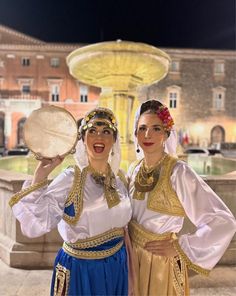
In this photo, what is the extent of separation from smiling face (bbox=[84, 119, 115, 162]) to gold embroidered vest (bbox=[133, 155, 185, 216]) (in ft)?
1.24

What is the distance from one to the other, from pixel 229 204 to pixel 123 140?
359 cm

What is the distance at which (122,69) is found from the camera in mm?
5922

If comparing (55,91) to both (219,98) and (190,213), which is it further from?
(190,213)

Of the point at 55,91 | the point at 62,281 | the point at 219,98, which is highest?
the point at 55,91

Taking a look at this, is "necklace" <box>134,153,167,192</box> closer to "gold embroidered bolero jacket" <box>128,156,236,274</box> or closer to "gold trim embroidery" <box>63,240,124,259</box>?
"gold embroidered bolero jacket" <box>128,156,236,274</box>

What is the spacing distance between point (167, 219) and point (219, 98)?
3266 centimetres

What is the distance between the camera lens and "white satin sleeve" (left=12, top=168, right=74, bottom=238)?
172 centimetres

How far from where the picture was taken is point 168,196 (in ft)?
6.08

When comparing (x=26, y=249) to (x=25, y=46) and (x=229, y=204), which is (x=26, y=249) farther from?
(x=25, y=46)

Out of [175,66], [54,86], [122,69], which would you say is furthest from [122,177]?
[175,66]

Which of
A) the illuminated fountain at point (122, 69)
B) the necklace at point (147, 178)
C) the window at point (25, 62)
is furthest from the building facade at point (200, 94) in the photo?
the necklace at point (147, 178)

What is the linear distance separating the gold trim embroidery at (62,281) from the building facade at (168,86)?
27638 mm

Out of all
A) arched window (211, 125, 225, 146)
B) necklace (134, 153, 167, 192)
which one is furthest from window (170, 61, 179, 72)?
necklace (134, 153, 167, 192)

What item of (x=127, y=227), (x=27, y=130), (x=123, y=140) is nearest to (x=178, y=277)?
(x=127, y=227)
